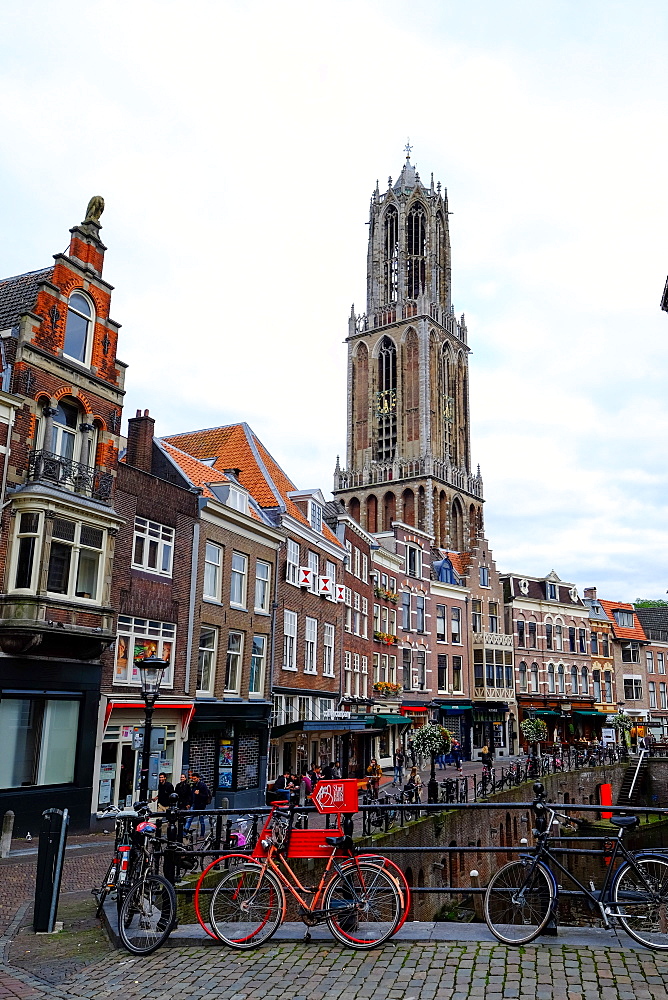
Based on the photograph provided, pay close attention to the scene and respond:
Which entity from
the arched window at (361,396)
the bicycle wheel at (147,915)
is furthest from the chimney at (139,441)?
the arched window at (361,396)

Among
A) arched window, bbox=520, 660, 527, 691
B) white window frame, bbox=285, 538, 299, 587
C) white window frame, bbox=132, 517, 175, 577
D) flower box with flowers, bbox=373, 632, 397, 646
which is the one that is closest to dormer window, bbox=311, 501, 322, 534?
white window frame, bbox=285, 538, 299, 587

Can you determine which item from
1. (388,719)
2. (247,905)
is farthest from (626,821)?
(388,719)

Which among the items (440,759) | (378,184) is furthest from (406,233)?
(440,759)

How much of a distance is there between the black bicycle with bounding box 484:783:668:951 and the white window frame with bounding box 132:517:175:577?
18.3m

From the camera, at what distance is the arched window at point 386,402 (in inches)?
3812

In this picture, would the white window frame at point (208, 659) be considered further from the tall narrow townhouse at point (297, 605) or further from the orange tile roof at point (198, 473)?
the orange tile roof at point (198, 473)

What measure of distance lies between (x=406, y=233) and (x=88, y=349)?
92.5 m

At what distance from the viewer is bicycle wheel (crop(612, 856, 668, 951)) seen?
23.6ft

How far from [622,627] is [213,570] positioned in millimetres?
56952

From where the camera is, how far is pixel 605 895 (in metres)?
7.42

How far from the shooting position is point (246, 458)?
35.8 metres

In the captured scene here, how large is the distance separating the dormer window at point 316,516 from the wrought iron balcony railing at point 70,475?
1476 centimetres

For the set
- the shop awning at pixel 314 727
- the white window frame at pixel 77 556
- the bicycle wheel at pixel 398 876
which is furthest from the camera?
the shop awning at pixel 314 727

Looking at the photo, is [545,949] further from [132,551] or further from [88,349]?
[88,349]
